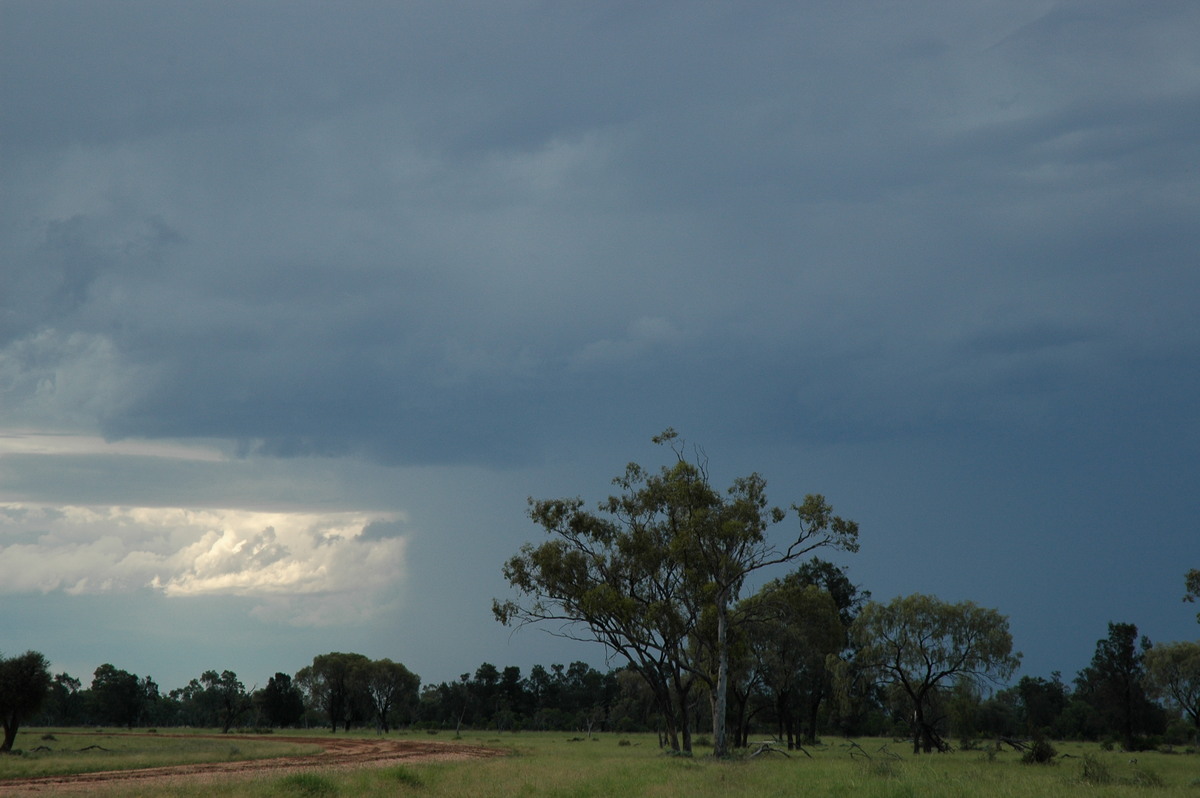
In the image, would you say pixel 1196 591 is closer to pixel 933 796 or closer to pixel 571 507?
pixel 933 796

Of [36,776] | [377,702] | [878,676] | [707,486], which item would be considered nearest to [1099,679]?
[878,676]

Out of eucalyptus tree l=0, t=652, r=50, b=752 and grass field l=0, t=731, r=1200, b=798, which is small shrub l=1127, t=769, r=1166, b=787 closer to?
grass field l=0, t=731, r=1200, b=798

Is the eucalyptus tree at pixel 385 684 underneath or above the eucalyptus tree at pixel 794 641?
underneath

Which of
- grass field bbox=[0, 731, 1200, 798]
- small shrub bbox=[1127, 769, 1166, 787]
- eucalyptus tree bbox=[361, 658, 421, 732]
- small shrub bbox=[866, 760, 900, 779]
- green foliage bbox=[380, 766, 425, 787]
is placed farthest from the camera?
eucalyptus tree bbox=[361, 658, 421, 732]

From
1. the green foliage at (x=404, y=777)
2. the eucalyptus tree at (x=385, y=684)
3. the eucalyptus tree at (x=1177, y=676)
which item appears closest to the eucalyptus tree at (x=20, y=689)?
the green foliage at (x=404, y=777)

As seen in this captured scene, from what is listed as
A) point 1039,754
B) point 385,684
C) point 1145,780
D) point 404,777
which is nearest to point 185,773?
point 404,777

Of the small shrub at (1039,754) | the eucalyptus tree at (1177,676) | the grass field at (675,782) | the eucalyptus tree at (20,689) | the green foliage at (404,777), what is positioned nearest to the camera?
the grass field at (675,782)

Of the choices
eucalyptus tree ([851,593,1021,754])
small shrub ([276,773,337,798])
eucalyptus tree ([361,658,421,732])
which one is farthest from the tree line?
eucalyptus tree ([361,658,421,732])

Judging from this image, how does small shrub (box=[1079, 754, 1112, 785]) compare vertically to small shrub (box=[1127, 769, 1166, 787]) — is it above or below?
above

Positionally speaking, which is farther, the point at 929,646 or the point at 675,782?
the point at 929,646

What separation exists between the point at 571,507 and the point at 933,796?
3151 cm

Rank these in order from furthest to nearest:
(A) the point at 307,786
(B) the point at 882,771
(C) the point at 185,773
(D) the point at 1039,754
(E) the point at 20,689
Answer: (E) the point at 20,689 < (D) the point at 1039,754 < (C) the point at 185,773 < (B) the point at 882,771 < (A) the point at 307,786

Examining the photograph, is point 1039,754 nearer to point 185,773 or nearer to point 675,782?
point 675,782

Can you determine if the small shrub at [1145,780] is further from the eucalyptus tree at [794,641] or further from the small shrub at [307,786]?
the small shrub at [307,786]
